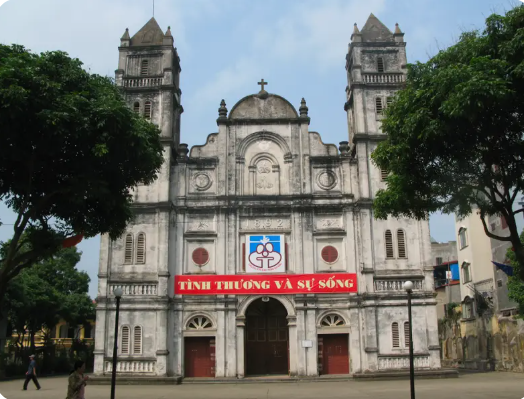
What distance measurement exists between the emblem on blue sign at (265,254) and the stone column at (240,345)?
2.41m

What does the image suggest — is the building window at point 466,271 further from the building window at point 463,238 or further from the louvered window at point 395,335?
the louvered window at point 395,335

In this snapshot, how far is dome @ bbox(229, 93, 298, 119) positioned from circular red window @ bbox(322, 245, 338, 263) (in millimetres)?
7176

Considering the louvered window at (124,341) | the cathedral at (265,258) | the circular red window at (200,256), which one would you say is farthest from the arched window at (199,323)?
the louvered window at (124,341)

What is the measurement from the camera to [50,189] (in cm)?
1471

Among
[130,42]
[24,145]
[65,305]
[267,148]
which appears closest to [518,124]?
[24,145]

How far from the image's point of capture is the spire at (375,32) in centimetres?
3122

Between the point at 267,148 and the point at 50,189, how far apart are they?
16066mm

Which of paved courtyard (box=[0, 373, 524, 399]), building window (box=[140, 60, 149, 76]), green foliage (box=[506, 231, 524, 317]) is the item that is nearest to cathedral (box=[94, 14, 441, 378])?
building window (box=[140, 60, 149, 76])

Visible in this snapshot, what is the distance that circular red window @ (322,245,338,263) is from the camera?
91.3 feet

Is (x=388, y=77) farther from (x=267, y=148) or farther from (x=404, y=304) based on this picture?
(x=404, y=304)

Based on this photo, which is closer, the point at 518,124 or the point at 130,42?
the point at 518,124

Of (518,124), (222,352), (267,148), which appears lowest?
(222,352)

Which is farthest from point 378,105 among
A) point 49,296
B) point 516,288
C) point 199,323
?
point 49,296

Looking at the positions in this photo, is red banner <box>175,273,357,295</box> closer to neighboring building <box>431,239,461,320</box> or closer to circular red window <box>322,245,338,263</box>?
circular red window <box>322,245,338,263</box>
